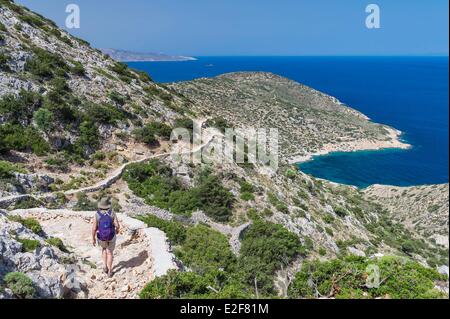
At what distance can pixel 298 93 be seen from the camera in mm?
156000

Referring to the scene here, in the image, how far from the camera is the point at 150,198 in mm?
30688

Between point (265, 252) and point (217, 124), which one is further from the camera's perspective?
point (217, 124)

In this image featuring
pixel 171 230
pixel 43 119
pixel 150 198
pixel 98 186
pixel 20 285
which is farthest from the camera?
pixel 43 119

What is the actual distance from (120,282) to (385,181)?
301 feet

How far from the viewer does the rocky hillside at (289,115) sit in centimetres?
10819

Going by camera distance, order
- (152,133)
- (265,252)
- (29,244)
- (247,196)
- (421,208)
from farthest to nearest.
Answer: (421,208), (152,133), (247,196), (265,252), (29,244)

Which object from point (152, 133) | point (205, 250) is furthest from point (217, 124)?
point (205, 250)

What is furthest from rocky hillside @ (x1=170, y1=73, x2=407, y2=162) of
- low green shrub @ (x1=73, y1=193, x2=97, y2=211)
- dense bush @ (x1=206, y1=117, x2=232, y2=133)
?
low green shrub @ (x1=73, y1=193, x2=97, y2=211)

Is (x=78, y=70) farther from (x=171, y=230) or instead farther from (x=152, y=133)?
(x=171, y=230)

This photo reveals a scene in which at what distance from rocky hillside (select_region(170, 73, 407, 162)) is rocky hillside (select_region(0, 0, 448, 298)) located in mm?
51199

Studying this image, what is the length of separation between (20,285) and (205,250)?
13534 millimetres

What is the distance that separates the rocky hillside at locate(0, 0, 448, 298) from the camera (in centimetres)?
1356

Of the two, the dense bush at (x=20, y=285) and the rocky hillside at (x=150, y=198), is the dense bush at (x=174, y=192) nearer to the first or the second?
the rocky hillside at (x=150, y=198)

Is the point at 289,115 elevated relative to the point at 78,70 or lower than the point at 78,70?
elevated
